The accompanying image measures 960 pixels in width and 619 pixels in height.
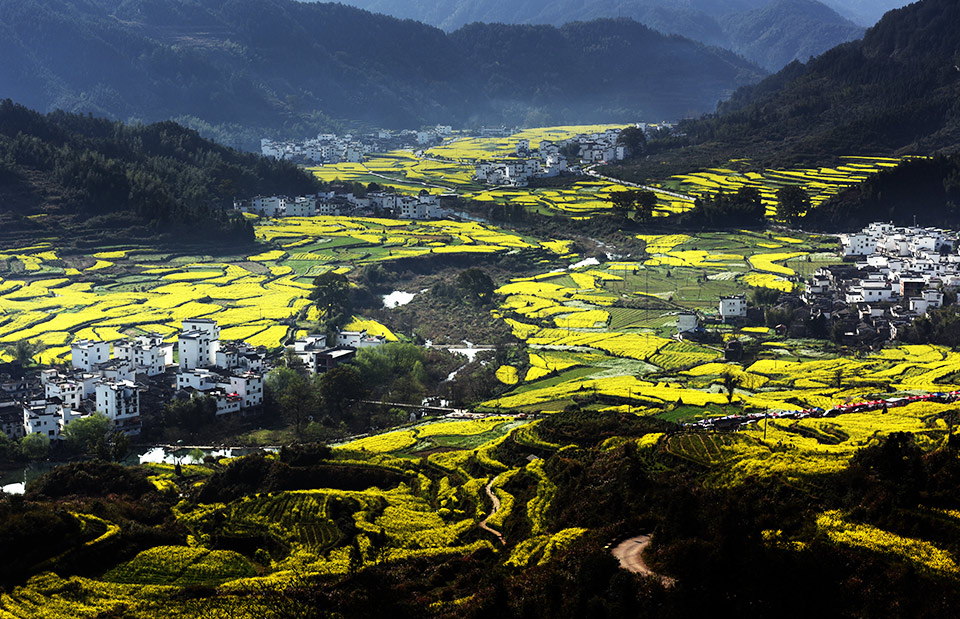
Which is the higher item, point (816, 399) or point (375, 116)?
point (375, 116)

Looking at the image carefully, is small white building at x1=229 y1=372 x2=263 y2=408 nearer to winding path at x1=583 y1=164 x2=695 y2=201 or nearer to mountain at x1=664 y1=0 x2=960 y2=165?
winding path at x1=583 y1=164 x2=695 y2=201

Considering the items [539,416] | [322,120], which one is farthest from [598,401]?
[322,120]

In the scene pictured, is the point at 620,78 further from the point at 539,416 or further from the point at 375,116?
the point at 539,416

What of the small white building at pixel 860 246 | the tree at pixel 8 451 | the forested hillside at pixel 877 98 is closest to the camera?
the tree at pixel 8 451

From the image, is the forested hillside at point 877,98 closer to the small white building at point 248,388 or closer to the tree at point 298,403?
the tree at point 298,403

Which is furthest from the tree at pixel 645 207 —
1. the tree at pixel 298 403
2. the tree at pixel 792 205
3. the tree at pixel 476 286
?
the tree at pixel 298 403

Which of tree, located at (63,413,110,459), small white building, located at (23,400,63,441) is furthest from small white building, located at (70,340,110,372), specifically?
tree, located at (63,413,110,459)
